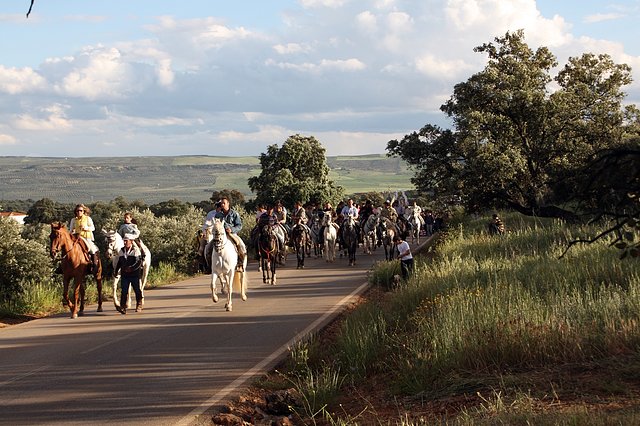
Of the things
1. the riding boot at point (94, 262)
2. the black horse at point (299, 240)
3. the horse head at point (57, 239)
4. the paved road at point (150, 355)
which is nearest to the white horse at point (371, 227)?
the black horse at point (299, 240)

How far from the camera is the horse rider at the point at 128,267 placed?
18.0 meters

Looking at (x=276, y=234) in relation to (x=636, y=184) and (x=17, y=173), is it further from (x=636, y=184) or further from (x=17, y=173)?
(x=17, y=173)

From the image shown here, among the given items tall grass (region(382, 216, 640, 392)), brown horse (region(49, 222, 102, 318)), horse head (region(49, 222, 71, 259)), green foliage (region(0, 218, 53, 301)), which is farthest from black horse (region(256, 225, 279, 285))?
tall grass (region(382, 216, 640, 392))

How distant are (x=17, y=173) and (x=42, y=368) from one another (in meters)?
172

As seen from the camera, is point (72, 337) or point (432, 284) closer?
point (72, 337)

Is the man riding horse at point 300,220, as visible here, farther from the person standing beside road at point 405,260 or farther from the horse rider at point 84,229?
the horse rider at point 84,229

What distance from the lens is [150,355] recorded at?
12.9 meters

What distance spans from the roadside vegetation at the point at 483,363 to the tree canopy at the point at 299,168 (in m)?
48.2

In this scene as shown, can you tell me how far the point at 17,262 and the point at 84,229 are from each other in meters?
3.77

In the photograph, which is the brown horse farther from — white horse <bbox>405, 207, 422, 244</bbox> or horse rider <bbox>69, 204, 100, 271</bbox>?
white horse <bbox>405, 207, 422, 244</bbox>

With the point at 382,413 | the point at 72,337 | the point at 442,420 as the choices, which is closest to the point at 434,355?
the point at 382,413

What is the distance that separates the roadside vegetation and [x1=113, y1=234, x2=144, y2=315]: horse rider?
18.9 ft

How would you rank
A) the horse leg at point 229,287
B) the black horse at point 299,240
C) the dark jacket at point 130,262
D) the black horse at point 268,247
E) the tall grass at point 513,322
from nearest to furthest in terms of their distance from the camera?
the tall grass at point 513,322 < the dark jacket at point 130,262 < the horse leg at point 229,287 < the black horse at point 268,247 < the black horse at point 299,240

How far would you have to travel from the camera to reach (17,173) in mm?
173000
